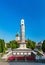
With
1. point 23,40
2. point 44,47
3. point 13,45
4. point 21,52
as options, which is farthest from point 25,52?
point 13,45

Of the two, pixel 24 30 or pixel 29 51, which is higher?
A: pixel 24 30

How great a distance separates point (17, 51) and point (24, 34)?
27.8ft

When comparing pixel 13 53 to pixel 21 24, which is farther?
pixel 21 24

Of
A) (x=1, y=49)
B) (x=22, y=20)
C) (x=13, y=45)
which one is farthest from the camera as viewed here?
(x=13, y=45)

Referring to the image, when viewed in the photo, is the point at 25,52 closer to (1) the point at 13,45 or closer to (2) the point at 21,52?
(2) the point at 21,52

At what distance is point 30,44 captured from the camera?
111000mm

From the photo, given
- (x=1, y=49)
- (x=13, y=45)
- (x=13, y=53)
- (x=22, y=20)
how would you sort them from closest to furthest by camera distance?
(x=13, y=53)
(x=1, y=49)
(x=22, y=20)
(x=13, y=45)

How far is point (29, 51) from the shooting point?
77.9m

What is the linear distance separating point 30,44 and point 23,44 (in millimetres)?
27027

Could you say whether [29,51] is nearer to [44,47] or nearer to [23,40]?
[23,40]

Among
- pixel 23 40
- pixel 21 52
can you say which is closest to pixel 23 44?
pixel 23 40

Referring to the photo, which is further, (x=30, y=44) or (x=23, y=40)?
(x=30, y=44)

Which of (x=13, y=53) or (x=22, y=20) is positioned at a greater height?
(x=22, y=20)

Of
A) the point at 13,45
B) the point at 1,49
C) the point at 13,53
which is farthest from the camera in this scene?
the point at 13,45
